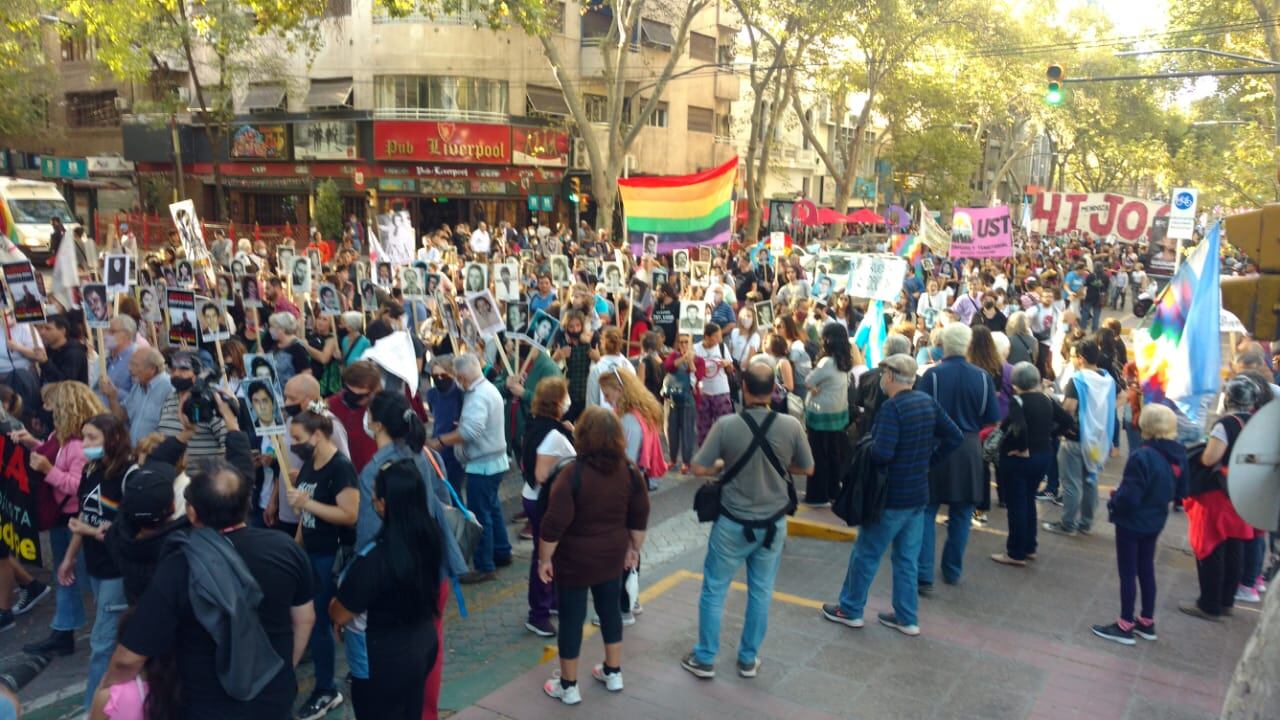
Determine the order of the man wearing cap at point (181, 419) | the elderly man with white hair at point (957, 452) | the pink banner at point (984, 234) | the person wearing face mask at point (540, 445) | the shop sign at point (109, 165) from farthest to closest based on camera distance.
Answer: the shop sign at point (109, 165) → the pink banner at point (984, 234) → the elderly man with white hair at point (957, 452) → the person wearing face mask at point (540, 445) → the man wearing cap at point (181, 419)

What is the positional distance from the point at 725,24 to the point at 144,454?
43819 mm

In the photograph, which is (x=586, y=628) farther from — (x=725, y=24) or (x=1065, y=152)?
(x=1065, y=152)

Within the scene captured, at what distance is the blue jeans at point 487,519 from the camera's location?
6824 millimetres

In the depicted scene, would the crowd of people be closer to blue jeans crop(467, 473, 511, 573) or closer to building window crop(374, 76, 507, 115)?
blue jeans crop(467, 473, 511, 573)

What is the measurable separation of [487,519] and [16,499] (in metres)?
2.95

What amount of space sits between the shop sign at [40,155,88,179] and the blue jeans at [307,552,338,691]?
37.7 meters

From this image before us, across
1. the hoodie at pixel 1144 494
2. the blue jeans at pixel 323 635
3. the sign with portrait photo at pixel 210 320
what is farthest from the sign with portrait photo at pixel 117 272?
the hoodie at pixel 1144 494

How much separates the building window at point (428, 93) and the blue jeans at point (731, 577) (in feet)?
104

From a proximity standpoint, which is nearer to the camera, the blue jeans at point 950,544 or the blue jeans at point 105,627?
the blue jeans at point 105,627

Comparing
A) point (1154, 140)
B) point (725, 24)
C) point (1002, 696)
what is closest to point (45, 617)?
point (1002, 696)

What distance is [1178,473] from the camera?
6.38 meters

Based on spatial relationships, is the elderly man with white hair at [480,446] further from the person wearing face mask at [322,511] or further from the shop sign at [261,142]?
the shop sign at [261,142]

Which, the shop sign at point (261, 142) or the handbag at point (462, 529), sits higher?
the shop sign at point (261, 142)

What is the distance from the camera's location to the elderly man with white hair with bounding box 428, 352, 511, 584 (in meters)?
6.54
